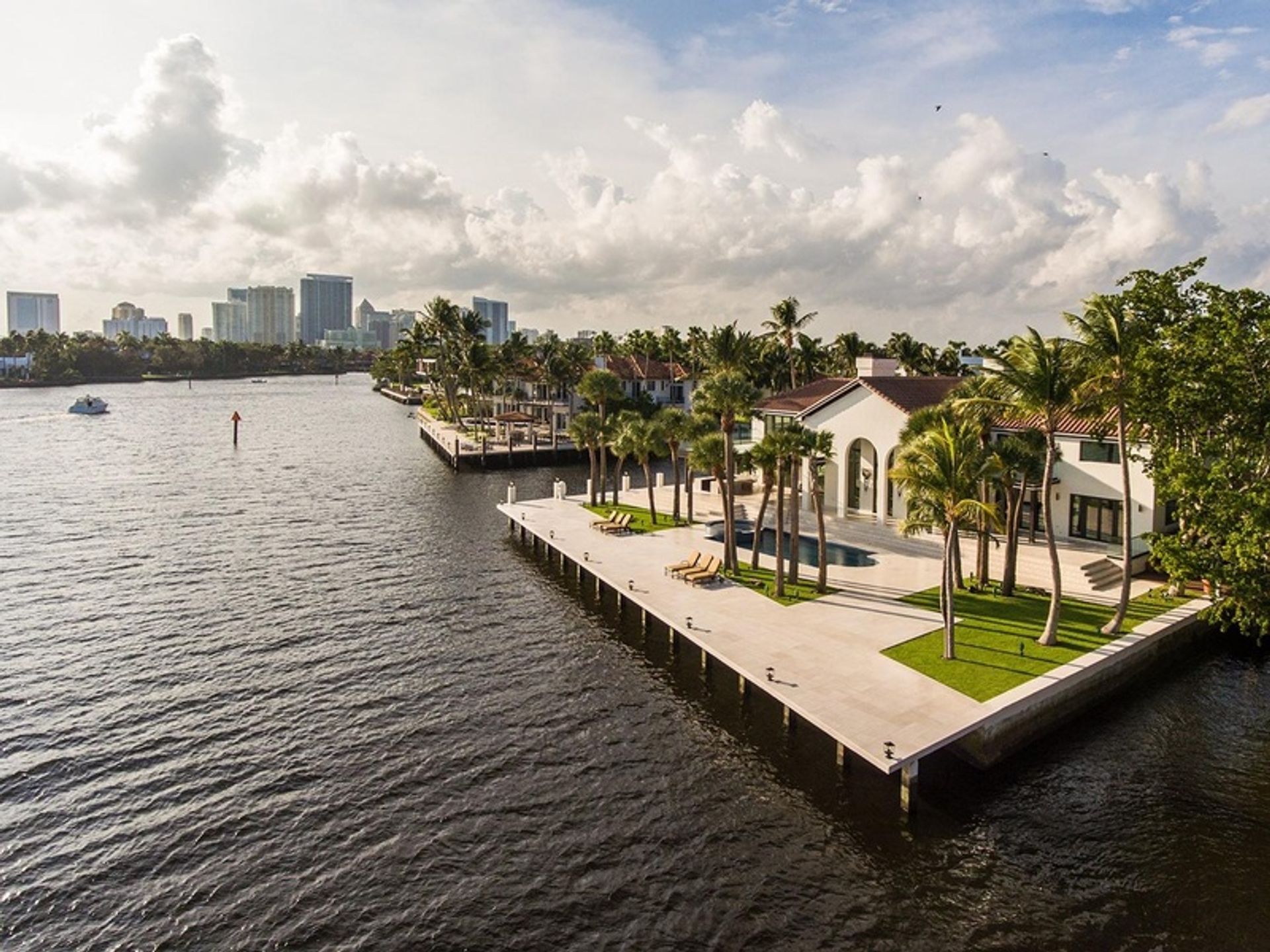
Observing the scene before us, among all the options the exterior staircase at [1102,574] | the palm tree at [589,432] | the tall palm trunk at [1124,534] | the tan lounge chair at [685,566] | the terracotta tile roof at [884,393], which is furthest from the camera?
the palm tree at [589,432]

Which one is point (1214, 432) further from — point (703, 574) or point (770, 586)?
point (703, 574)

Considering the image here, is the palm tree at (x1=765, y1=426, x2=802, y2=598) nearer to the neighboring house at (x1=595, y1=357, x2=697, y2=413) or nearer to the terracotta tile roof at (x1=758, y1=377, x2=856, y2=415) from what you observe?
the terracotta tile roof at (x1=758, y1=377, x2=856, y2=415)

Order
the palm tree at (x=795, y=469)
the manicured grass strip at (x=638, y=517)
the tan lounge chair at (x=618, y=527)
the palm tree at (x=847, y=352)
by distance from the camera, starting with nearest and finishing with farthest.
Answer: the palm tree at (x=795, y=469), the tan lounge chair at (x=618, y=527), the manicured grass strip at (x=638, y=517), the palm tree at (x=847, y=352)

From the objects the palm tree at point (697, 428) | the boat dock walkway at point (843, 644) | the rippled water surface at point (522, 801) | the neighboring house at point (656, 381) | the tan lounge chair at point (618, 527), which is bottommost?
the rippled water surface at point (522, 801)

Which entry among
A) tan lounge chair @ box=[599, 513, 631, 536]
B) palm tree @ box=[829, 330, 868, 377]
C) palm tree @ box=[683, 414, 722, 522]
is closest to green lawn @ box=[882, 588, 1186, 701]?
palm tree @ box=[683, 414, 722, 522]

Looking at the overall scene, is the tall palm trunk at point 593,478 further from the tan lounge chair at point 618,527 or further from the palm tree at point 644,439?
the tan lounge chair at point 618,527

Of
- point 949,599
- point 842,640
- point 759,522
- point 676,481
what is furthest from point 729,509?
point 949,599

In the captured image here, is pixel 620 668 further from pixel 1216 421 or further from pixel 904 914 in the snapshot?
pixel 1216 421

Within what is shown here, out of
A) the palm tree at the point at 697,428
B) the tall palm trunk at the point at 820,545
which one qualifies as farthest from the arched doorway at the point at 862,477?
the tall palm trunk at the point at 820,545

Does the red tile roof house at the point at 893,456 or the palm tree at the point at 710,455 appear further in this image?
the palm tree at the point at 710,455
